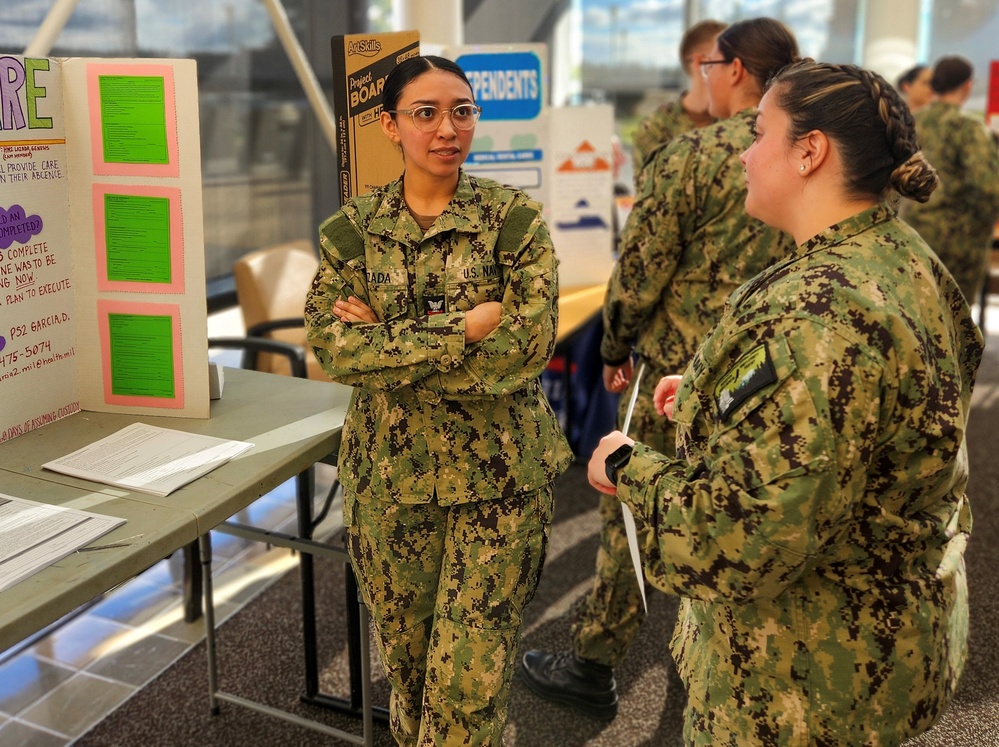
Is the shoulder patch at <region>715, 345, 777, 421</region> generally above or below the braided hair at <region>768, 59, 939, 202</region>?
below

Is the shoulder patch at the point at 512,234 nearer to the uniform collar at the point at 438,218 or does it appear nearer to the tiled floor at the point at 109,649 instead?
the uniform collar at the point at 438,218

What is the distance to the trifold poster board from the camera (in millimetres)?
1831

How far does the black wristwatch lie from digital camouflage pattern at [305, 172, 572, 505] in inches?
16.8

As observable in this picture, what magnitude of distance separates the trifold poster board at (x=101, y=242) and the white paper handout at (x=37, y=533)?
39 centimetres

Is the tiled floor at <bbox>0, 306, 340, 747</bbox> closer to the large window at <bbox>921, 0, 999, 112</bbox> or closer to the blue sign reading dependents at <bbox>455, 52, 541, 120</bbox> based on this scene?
the blue sign reading dependents at <bbox>455, 52, 541, 120</bbox>

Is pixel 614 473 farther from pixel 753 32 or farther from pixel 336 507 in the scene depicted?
pixel 336 507

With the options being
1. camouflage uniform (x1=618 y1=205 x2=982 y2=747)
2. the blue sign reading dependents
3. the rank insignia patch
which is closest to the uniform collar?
the rank insignia patch

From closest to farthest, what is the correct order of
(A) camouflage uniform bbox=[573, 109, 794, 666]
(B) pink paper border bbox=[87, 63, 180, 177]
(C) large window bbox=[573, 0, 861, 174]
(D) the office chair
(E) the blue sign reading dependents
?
(B) pink paper border bbox=[87, 63, 180, 177] → (A) camouflage uniform bbox=[573, 109, 794, 666] → (E) the blue sign reading dependents → (D) the office chair → (C) large window bbox=[573, 0, 861, 174]

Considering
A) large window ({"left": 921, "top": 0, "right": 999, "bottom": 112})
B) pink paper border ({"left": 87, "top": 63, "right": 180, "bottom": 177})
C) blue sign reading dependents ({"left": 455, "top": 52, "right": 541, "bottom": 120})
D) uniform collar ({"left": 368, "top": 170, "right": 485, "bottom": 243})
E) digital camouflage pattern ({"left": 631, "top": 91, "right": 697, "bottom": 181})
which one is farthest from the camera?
large window ({"left": 921, "top": 0, "right": 999, "bottom": 112})

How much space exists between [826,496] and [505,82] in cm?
→ 262

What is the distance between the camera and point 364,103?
2262 millimetres

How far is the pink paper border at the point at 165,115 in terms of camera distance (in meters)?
1.88

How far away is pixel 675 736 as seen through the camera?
2.36 meters

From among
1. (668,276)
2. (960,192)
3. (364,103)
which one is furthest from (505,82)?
(960,192)
